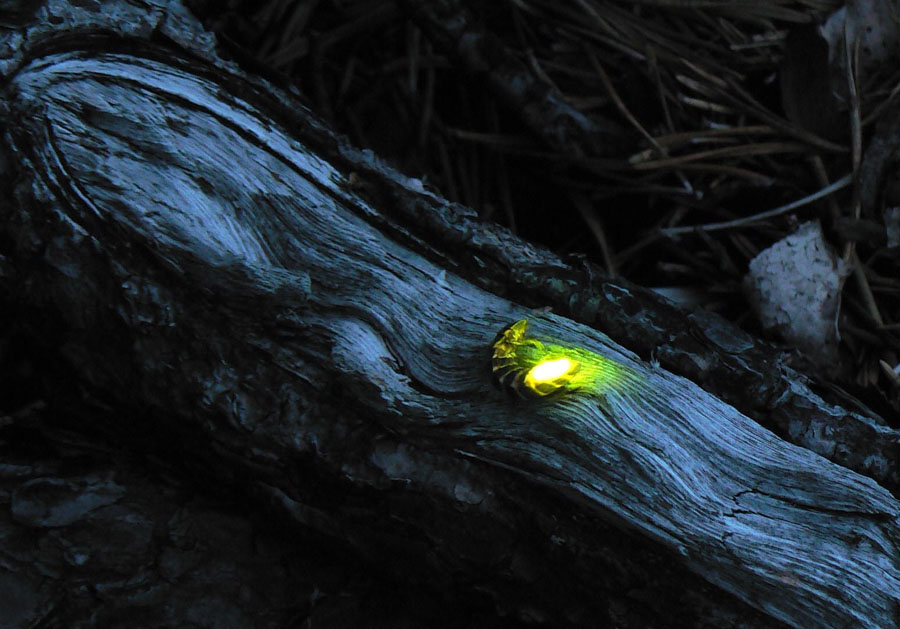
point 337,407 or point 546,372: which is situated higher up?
point 546,372

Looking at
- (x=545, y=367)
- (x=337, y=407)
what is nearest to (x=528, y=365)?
(x=545, y=367)

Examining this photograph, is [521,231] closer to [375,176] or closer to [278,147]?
[375,176]

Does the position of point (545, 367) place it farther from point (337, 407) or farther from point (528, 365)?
point (337, 407)
